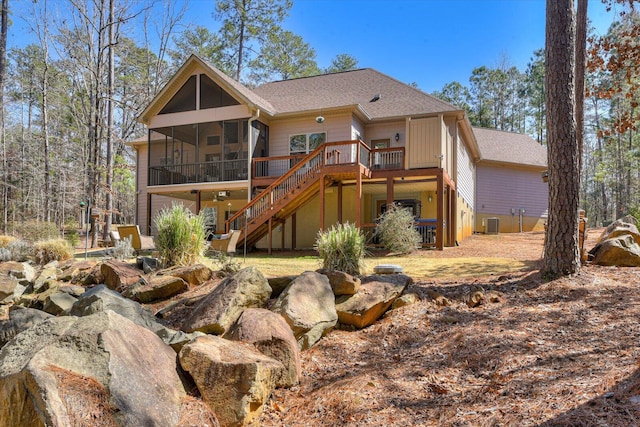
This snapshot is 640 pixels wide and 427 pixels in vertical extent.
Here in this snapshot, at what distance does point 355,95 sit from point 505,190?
11.4 m

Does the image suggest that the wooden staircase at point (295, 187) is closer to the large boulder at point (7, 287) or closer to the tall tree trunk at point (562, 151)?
the large boulder at point (7, 287)

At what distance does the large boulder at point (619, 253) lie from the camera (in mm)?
7016

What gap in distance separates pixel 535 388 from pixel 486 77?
37.2 m

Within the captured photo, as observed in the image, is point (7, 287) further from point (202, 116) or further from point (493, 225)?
point (493, 225)

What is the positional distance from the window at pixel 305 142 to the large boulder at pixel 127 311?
38.4 ft

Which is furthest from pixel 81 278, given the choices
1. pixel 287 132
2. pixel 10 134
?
pixel 10 134

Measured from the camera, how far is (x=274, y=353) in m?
3.98

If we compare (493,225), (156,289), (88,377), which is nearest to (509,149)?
(493,225)

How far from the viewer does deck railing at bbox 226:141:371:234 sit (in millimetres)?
13594

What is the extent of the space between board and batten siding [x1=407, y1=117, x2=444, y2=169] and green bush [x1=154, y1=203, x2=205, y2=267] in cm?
838

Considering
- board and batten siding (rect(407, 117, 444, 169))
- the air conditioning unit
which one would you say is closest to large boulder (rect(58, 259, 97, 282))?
board and batten siding (rect(407, 117, 444, 169))

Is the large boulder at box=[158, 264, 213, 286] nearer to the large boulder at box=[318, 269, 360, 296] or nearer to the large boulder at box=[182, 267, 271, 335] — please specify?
the large boulder at box=[182, 267, 271, 335]

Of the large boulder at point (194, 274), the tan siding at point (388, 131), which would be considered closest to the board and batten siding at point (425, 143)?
the tan siding at point (388, 131)

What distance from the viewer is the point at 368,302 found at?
5270mm
